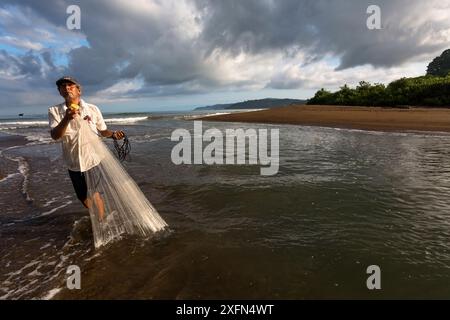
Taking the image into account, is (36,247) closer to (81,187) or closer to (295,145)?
(81,187)

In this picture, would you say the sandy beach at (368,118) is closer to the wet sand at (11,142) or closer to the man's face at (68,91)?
the man's face at (68,91)

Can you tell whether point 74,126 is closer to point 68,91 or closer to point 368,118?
point 68,91

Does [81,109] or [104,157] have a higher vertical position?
[81,109]

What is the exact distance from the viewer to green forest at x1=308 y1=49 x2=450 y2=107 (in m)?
30.0

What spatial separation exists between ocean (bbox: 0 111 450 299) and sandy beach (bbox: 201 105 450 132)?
1314 cm

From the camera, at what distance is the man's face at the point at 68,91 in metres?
4.52

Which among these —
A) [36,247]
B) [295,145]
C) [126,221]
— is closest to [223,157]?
[295,145]

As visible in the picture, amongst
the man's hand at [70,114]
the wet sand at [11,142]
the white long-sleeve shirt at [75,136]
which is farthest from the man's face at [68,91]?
the wet sand at [11,142]

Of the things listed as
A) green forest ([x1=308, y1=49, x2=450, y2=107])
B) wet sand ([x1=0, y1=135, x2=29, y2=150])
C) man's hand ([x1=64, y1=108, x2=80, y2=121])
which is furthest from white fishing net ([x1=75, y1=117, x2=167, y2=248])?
green forest ([x1=308, y1=49, x2=450, y2=107])

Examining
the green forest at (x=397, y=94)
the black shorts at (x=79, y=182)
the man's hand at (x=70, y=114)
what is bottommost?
the black shorts at (x=79, y=182)

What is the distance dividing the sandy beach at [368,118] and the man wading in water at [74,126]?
63.5ft

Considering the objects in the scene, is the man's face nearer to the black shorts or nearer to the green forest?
the black shorts
